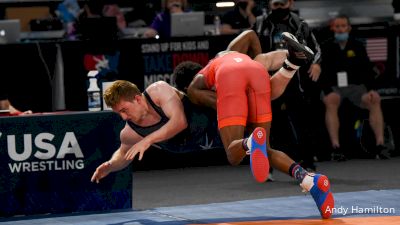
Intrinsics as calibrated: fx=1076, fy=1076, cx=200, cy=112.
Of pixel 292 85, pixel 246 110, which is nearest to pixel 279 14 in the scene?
pixel 292 85

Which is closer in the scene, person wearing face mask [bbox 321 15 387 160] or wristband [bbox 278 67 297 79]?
wristband [bbox 278 67 297 79]

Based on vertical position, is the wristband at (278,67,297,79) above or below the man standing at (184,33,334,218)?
above

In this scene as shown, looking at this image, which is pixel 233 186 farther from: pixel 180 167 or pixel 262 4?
pixel 262 4

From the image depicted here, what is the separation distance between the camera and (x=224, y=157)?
11562 mm

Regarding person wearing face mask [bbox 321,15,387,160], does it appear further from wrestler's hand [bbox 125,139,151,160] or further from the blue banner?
wrestler's hand [bbox 125,139,151,160]

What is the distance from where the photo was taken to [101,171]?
326 inches

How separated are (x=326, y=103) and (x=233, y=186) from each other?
211 cm

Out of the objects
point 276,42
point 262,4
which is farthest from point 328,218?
point 262,4

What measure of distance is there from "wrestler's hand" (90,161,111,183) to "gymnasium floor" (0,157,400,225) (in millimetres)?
306

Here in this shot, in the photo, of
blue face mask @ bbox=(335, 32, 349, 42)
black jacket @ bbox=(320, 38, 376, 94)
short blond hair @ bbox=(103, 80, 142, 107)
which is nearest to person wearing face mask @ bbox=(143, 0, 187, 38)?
black jacket @ bbox=(320, 38, 376, 94)

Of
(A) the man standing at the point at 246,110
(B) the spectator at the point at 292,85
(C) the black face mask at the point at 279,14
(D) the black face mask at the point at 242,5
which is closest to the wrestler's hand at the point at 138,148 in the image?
(A) the man standing at the point at 246,110

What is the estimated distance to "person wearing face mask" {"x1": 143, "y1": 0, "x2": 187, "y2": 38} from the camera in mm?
11758

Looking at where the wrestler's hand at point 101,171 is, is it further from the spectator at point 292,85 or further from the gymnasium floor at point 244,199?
the spectator at point 292,85

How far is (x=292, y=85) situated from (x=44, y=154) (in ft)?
10.2
